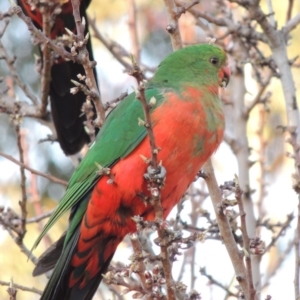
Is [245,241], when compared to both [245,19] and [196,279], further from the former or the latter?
[245,19]

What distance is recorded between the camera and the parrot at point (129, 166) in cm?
310

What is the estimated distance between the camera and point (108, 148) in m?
3.30

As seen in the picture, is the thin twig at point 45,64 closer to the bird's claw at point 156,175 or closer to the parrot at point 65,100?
the parrot at point 65,100

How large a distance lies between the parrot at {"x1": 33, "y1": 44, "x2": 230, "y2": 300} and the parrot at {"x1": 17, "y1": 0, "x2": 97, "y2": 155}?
0.95m

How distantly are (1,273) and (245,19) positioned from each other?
2924 mm

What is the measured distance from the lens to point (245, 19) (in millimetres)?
4355

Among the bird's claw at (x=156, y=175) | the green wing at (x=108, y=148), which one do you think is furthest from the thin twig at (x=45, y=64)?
the bird's claw at (x=156, y=175)

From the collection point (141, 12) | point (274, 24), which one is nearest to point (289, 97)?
point (274, 24)

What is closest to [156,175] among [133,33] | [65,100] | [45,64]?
[45,64]

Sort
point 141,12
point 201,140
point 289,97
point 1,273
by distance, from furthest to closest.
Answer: point 141,12, point 1,273, point 289,97, point 201,140

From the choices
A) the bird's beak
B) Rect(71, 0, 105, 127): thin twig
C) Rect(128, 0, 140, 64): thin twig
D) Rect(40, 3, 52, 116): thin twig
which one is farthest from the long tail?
Rect(128, 0, 140, 64): thin twig

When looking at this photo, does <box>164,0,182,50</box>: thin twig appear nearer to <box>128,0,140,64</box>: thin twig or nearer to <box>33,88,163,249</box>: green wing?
<box>33,88,163,249</box>: green wing

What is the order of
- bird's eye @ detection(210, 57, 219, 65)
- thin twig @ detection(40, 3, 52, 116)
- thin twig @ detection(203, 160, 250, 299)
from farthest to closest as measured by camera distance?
thin twig @ detection(40, 3, 52, 116) → bird's eye @ detection(210, 57, 219, 65) → thin twig @ detection(203, 160, 250, 299)

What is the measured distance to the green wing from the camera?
323 centimetres
